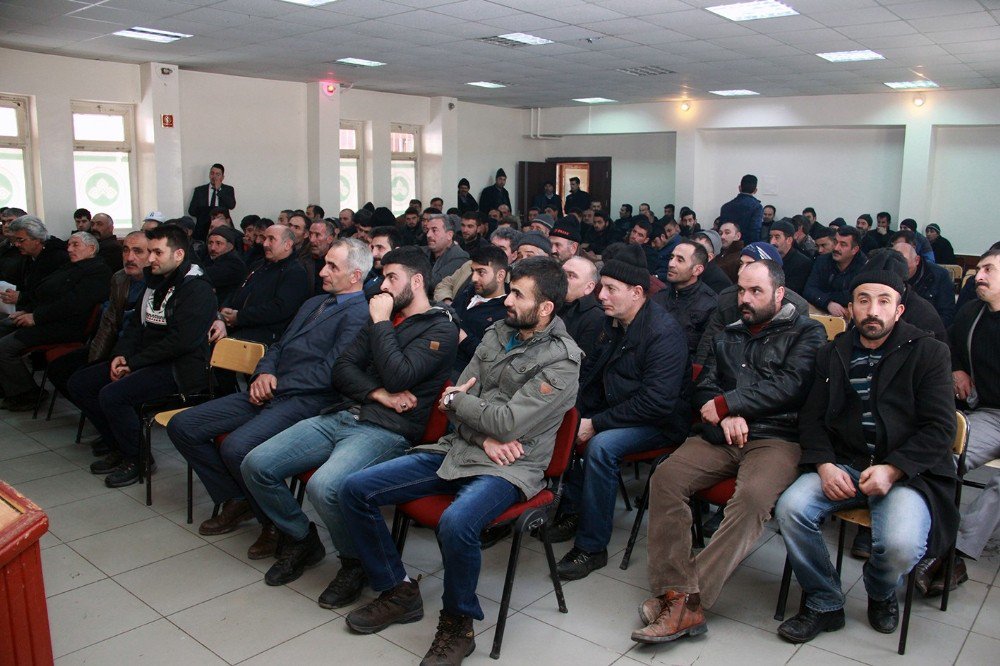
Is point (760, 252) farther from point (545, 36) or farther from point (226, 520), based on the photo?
point (545, 36)

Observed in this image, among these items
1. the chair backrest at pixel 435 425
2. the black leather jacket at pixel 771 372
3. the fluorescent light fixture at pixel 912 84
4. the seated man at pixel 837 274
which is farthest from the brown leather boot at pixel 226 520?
the fluorescent light fixture at pixel 912 84

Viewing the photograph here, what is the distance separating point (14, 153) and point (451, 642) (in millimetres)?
9285

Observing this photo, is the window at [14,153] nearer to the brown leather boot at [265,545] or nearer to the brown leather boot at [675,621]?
the brown leather boot at [265,545]

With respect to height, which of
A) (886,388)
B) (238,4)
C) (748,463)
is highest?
(238,4)

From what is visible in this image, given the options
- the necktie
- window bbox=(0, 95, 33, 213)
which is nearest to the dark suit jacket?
window bbox=(0, 95, 33, 213)

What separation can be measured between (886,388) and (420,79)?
962cm

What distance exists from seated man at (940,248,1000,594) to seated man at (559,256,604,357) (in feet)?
5.01

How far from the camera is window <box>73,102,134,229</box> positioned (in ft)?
32.1

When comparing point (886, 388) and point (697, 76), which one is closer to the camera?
point (886, 388)

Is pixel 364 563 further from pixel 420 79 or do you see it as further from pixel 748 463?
pixel 420 79

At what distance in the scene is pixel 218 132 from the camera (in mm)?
10727

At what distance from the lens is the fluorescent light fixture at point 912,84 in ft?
34.9

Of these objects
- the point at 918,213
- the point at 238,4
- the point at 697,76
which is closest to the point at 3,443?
the point at 238,4

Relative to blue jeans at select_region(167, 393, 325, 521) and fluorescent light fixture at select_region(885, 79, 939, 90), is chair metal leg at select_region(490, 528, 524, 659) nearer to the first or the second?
blue jeans at select_region(167, 393, 325, 521)
